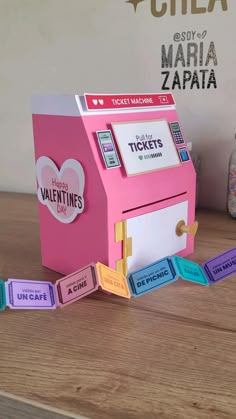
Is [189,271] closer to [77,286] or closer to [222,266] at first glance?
[222,266]

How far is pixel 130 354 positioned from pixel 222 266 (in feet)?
0.89

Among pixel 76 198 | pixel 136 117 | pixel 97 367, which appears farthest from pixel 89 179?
pixel 97 367

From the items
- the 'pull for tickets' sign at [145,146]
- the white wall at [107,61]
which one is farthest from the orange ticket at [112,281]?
the white wall at [107,61]

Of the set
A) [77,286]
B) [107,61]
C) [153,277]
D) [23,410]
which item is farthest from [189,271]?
[107,61]

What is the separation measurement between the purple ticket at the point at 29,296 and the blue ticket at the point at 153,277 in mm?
123

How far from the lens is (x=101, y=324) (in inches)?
21.3

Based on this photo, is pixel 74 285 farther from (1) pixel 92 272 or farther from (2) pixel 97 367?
(2) pixel 97 367

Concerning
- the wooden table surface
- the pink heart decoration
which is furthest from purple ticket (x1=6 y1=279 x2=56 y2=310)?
the pink heart decoration

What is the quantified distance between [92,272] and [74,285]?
0.04m

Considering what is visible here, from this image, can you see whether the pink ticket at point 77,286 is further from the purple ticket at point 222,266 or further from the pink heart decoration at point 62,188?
the purple ticket at point 222,266

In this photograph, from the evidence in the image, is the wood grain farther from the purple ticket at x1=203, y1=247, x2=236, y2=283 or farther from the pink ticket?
the purple ticket at x1=203, y1=247, x2=236, y2=283

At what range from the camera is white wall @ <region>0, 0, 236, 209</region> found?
3.22ft

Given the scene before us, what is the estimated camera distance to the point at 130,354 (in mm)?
472

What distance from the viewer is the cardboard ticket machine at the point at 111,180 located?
613mm
